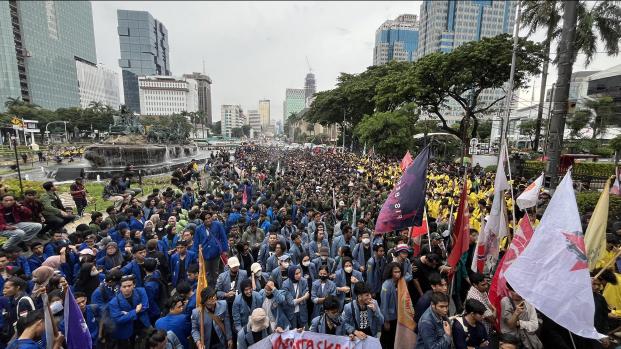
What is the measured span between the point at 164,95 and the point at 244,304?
15517 cm

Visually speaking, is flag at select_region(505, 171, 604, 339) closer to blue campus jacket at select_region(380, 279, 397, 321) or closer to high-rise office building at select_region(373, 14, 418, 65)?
blue campus jacket at select_region(380, 279, 397, 321)

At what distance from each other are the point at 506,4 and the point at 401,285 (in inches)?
5042

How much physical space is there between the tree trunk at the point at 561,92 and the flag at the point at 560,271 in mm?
4632

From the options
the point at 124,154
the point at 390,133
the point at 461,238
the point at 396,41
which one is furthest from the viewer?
the point at 396,41

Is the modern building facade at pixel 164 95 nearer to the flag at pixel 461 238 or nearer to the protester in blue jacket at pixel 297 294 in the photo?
the protester in blue jacket at pixel 297 294

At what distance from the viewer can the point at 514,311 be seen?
3703 mm

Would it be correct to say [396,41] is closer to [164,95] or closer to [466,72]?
[164,95]

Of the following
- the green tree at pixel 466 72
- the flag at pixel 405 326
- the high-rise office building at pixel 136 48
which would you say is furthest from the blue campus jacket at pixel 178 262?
the high-rise office building at pixel 136 48

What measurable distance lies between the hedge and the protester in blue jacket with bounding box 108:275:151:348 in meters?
11.7

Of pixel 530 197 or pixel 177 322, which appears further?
pixel 530 197

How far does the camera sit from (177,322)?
3.73 metres

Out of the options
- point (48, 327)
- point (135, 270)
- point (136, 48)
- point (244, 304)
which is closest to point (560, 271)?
point (244, 304)

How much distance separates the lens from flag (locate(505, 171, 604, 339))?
301 centimetres

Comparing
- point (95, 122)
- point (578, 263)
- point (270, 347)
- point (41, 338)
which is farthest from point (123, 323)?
point (95, 122)
